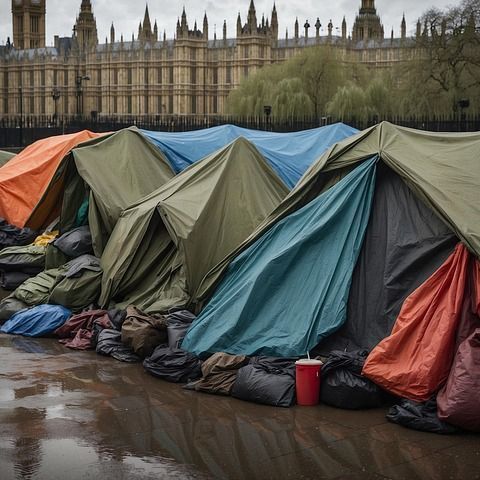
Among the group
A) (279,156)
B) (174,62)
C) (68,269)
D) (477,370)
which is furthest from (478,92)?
(174,62)

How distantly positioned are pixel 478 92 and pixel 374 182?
28.0 meters

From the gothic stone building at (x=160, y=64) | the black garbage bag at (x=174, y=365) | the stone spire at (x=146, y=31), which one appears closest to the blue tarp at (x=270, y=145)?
the black garbage bag at (x=174, y=365)

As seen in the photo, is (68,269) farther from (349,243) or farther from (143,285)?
(349,243)

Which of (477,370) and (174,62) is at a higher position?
(174,62)

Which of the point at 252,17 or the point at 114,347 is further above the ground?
the point at 252,17

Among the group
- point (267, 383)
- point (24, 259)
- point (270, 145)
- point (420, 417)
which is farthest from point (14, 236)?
point (420, 417)

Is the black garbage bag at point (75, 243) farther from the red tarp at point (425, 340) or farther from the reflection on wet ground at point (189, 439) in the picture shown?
the red tarp at point (425, 340)

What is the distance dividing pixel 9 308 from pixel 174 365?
3136 millimetres

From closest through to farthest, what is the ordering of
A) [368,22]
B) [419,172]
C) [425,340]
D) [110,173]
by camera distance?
1. [425,340]
2. [419,172]
3. [110,173]
4. [368,22]

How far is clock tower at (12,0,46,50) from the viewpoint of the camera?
386 ft

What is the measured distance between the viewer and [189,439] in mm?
5871

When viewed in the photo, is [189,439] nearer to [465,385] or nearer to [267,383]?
[267,383]

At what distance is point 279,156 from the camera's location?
11.8 meters

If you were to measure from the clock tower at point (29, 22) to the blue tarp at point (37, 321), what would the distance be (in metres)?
114
